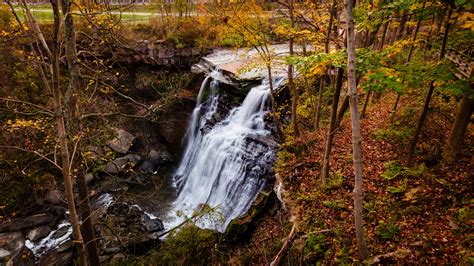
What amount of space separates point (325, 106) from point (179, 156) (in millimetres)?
8662

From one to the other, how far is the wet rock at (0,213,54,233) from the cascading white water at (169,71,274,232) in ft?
15.8

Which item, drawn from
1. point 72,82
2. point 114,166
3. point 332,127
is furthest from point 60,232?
point 332,127

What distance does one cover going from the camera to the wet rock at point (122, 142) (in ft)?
53.2

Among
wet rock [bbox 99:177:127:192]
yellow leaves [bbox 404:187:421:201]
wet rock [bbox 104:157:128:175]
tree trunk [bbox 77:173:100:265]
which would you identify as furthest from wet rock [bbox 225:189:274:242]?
wet rock [bbox 104:157:128:175]

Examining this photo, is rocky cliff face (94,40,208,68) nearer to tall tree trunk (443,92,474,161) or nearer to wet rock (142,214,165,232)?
wet rock (142,214,165,232)

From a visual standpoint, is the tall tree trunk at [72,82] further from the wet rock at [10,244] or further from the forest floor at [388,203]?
the wet rock at [10,244]

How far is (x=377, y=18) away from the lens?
5.35 metres

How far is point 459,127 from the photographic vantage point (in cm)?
652

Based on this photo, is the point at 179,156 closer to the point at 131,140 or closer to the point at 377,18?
the point at 131,140

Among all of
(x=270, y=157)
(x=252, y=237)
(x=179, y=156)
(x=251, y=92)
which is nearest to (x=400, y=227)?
(x=252, y=237)

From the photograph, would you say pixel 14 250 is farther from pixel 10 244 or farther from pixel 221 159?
pixel 221 159

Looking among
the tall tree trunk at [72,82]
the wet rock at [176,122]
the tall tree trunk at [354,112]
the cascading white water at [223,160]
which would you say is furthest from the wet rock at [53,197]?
the tall tree trunk at [354,112]

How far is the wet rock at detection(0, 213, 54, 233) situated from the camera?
1162 cm

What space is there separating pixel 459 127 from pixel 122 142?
576 inches
